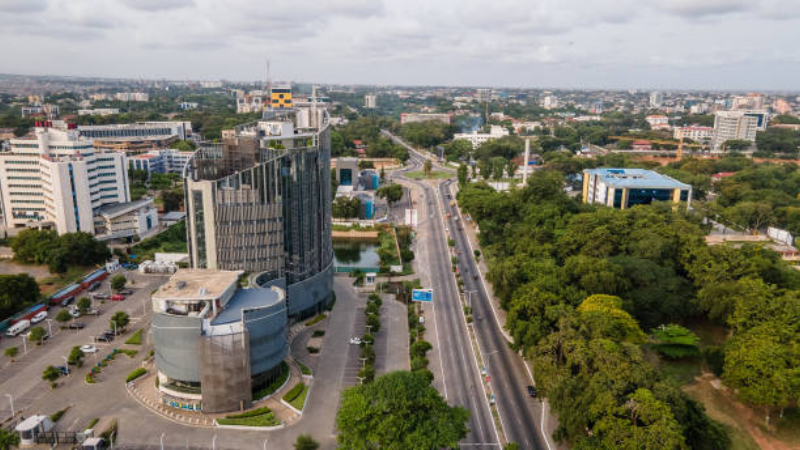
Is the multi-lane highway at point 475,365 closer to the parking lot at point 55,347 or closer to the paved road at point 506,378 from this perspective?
the paved road at point 506,378

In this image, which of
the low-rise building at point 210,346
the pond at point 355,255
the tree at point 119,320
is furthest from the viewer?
the pond at point 355,255

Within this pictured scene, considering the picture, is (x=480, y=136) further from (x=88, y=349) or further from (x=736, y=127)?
(x=88, y=349)

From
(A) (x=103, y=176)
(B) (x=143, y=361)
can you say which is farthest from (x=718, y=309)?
(A) (x=103, y=176)

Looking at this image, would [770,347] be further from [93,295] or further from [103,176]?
[103,176]

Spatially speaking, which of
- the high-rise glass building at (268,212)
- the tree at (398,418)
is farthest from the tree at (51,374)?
the tree at (398,418)

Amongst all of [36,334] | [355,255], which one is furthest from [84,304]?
[355,255]
